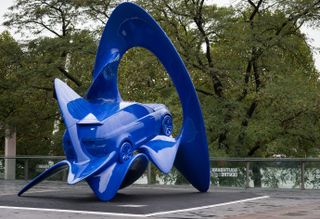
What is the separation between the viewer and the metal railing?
66.8ft

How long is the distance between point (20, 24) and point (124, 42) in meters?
12.5

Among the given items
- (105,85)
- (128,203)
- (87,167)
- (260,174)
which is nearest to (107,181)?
(87,167)

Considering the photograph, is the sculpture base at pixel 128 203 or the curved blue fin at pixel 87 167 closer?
the sculpture base at pixel 128 203

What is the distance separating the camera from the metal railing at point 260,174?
66.8ft

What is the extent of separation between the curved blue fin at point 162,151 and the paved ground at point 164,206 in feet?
2.96

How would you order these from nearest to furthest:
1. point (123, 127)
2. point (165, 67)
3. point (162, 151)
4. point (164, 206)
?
point (164, 206) < point (123, 127) < point (162, 151) < point (165, 67)

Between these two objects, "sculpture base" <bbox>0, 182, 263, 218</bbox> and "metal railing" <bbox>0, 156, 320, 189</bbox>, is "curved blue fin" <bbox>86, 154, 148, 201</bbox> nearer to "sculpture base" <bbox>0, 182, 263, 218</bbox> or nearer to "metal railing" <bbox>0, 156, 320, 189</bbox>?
"sculpture base" <bbox>0, 182, 263, 218</bbox>

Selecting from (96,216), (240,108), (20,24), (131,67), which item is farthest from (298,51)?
(96,216)

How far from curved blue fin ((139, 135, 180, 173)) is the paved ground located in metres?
0.90

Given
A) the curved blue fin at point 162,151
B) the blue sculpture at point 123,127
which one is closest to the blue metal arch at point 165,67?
the blue sculpture at point 123,127

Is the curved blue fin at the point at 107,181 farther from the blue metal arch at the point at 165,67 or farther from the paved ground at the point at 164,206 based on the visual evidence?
the blue metal arch at the point at 165,67

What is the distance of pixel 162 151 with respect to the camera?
54.2ft

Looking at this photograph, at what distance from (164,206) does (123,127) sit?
2678 millimetres

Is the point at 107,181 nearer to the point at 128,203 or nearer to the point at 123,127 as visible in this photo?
the point at 128,203
